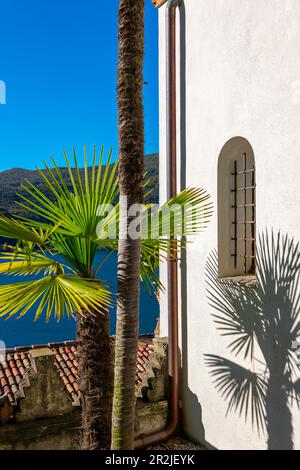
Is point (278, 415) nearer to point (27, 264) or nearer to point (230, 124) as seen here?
point (27, 264)

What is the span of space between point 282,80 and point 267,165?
2.59 feet

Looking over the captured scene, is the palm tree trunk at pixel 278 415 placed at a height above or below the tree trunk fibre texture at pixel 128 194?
below

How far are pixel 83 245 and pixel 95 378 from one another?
114cm

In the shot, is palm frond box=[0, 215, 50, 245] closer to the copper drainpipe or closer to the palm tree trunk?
the copper drainpipe

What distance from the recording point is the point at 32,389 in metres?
4.69

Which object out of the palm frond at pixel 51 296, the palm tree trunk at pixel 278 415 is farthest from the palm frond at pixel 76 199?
the palm tree trunk at pixel 278 415

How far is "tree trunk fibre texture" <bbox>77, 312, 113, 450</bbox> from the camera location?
3779 millimetres

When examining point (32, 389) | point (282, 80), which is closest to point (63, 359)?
point (32, 389)

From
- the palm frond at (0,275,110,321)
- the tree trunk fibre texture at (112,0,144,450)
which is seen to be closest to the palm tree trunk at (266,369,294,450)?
the tree trunk fibre texture at (112,0,144,450)

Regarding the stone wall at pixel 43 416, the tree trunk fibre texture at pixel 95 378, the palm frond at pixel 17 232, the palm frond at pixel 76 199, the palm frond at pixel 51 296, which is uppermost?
the palm frond at pixel 76 199

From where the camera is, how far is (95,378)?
3.78 meters

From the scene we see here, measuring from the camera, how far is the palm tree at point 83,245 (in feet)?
11.6

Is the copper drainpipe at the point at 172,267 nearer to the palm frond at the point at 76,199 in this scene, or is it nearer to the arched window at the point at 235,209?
the arched window at the point at 235,209

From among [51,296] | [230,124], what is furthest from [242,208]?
[51,296]
